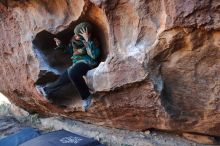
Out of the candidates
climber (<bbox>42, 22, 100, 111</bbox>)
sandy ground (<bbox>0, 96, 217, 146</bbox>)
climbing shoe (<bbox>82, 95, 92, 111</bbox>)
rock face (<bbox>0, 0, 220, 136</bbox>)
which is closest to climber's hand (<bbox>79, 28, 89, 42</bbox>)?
climber (<bbox>42, 22, 100, 111</bbox>)

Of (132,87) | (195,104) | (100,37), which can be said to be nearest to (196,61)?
(195,104)

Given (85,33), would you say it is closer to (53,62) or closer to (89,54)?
(89,54)

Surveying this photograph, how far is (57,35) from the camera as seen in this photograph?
3.35 metres

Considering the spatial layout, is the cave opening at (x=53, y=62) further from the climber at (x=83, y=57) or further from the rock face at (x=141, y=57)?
the climber at (x=83, y=57)

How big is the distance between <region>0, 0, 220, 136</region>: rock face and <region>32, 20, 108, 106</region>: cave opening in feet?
0.03

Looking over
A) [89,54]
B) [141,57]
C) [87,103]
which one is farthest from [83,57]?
[141,57]

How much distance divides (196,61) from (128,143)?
112cm

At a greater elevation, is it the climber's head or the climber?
the climber's head

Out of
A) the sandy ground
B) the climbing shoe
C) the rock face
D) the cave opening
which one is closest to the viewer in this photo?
the rock face

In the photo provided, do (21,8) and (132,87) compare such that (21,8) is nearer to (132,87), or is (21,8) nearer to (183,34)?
(132,87)

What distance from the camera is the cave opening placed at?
3.40m

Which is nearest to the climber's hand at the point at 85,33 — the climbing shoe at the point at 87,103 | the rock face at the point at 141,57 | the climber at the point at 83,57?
the climber at the point at 83,57

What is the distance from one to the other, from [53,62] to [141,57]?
1317 millimetres

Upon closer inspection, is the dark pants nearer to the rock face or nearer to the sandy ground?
the rock face
